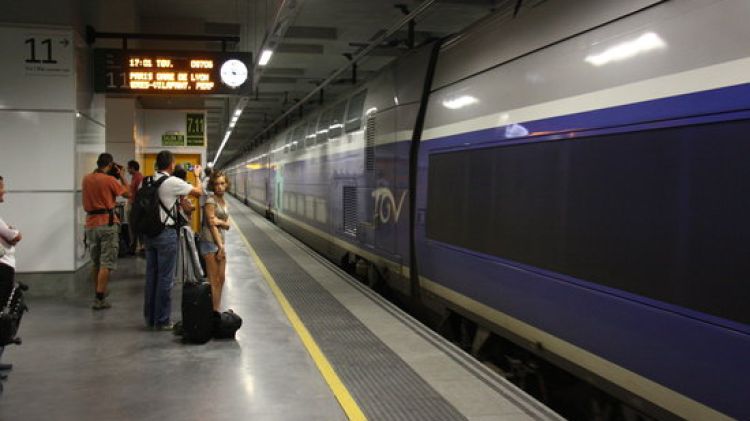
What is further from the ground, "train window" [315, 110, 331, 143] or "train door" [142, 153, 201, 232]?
"train window" [315, 110, 331, 143]

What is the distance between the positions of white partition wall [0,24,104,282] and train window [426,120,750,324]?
4.98 meters

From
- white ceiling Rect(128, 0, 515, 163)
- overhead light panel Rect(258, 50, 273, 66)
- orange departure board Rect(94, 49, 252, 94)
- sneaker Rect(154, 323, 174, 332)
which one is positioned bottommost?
sneaker Rect(154, 323, 174, 332)

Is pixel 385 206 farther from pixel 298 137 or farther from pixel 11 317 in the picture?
pixel 298 137

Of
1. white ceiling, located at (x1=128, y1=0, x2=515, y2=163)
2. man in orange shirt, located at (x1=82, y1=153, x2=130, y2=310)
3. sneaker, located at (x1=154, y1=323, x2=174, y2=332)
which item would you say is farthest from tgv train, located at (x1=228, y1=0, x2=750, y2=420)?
white ceiling, located at (x1=128, y1=0, x2=515, y2=163)

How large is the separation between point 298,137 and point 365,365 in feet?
36.8

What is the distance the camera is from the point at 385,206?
8.12 meters

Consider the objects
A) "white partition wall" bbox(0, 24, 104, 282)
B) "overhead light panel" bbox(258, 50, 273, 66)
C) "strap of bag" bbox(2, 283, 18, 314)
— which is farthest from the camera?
"overhead light panel" bbox(258, 50, 273, 66)

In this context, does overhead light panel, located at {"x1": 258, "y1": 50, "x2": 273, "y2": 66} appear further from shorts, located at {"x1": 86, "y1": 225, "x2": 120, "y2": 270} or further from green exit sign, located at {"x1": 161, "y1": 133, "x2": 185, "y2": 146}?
green exit sign, located at {"x1": 161, "y1": 133, "x2": 185, "y2": 146}

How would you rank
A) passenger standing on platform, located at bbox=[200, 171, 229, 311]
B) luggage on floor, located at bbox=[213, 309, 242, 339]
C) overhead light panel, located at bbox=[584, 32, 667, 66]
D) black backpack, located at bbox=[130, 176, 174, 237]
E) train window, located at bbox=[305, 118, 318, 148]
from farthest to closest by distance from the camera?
1. train window, located at bbox=[305, 118, 318, 148]
2. passenger standing on platform, located at bbox=[200, 171, 229, 311]
3. black backpack, located at bbox=[130, 176, 174, 237]
4. luggage on floor, located at bbox=[213, 309, 242, 339]
5. overhead light panel, located at bbox=[584, 32, 667, 66]

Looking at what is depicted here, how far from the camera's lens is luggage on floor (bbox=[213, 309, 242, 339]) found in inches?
233

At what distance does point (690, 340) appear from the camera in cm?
310

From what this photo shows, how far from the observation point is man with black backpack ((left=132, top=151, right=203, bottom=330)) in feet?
20.3

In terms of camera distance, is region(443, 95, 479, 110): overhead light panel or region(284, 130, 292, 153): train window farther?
region(284, 130, 292, 153): train window

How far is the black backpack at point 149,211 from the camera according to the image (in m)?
6.16
